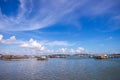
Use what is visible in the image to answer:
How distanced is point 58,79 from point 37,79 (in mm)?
5612

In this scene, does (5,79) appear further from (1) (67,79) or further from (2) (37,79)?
(1) (67,79)

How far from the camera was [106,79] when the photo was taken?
125ft

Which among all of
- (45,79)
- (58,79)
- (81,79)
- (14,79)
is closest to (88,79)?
(81,79)

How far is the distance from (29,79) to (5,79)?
6.15 metres

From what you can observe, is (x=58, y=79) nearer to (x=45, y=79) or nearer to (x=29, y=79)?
(x=45, y=79)

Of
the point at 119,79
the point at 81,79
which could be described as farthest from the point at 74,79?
the point at 119,79

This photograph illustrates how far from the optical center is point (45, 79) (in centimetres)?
3884

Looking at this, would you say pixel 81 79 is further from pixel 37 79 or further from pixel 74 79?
pixel 37 79

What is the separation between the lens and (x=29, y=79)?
3878cm

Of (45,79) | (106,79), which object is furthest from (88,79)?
(45,79)

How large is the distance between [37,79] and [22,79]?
396cm

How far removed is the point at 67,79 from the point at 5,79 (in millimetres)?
16201

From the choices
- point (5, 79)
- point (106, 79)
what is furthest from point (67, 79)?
point (5, 79)

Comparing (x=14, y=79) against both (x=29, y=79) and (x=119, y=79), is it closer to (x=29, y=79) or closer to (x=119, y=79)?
(x=29, y=79)
